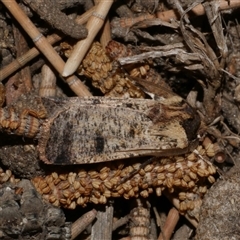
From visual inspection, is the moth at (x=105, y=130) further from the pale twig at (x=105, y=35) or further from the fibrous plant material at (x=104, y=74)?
the pale twig at (x=105, y=35)

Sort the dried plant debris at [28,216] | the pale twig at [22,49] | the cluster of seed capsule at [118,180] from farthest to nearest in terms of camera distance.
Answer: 1. the pale twig at [22,49]
2. the cluster of seed capsule at [118,180]
3. the dried plant debris at [28,216]

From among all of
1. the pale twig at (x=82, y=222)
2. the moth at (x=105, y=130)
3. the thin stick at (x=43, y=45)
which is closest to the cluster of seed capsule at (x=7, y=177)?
the moth at (x=105, y=130)

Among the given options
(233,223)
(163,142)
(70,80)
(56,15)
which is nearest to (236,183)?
(233,223)

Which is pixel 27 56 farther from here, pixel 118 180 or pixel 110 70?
pixel 118 180

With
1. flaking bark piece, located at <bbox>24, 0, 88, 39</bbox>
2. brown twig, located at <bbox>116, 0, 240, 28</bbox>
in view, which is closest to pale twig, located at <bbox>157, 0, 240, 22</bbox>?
brown twig, located at <bbox>116, 0, 240, 28</bbox>

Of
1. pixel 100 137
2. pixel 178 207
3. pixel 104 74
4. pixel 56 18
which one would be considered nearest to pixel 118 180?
pixel 100 137

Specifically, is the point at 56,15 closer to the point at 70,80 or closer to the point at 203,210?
the point at 70,80
